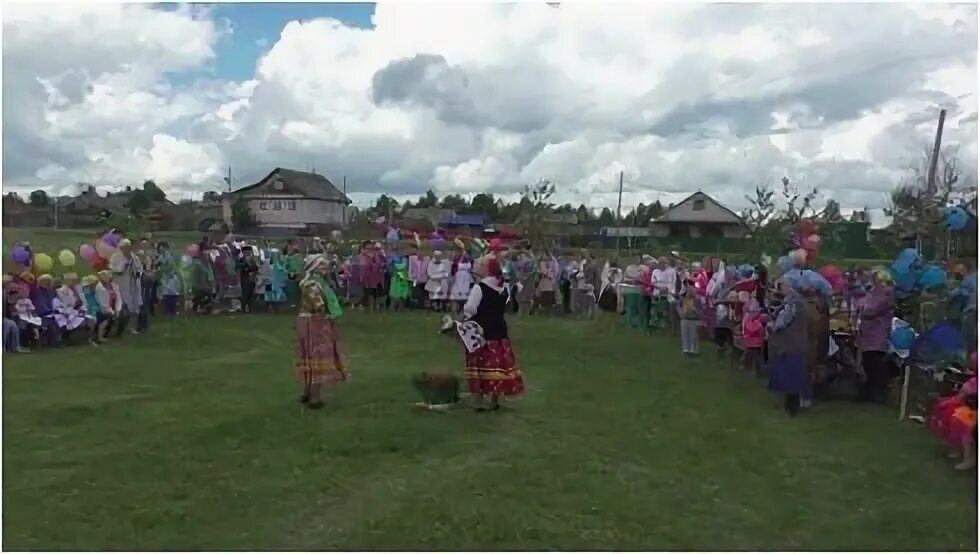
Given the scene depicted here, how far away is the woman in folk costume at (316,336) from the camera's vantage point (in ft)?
28.5

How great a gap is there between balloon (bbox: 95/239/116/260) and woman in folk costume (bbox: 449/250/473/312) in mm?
6110

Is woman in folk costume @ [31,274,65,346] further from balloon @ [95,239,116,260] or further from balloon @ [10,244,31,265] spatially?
balloon @ [95,239,116,260]

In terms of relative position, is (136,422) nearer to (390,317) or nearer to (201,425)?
(201,425)

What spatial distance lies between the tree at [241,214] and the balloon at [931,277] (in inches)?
1110

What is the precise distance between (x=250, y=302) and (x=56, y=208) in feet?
17.7

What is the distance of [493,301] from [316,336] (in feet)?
5.39

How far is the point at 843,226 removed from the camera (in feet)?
70.8

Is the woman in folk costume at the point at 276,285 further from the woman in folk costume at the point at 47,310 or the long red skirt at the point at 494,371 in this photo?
the long red skirt at the point at 494,371

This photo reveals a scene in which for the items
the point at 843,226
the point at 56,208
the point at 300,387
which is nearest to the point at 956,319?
the point at 300,387

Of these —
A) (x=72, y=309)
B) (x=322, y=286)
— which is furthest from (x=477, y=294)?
(x=72, y=309)

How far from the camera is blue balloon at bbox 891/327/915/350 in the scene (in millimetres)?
8758

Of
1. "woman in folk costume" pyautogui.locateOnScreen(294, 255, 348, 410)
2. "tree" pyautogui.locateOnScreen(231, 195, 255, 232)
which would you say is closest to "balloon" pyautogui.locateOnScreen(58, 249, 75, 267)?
"woman in folk costume" pyautogui.locateOnScreen(294, 255, 348, 410)

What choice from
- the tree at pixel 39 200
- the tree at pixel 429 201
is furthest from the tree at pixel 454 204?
the tree at pixel 39 200

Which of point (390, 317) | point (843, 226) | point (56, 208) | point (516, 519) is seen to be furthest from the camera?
point (843, 226)
